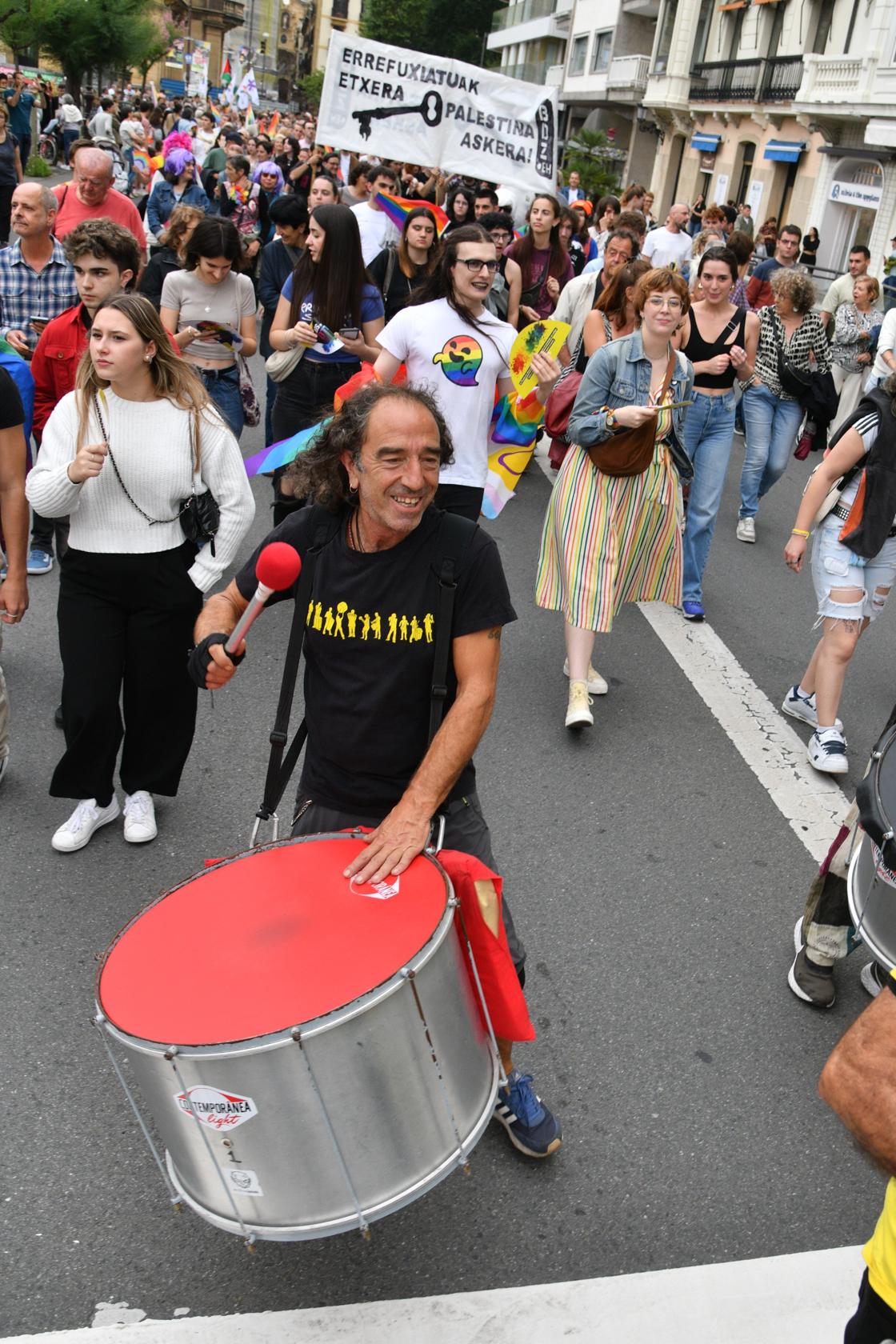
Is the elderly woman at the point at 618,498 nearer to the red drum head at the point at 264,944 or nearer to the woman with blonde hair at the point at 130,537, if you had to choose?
the woman with blonde hair at the point at 130,537

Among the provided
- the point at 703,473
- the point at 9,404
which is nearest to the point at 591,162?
the point at 703,473

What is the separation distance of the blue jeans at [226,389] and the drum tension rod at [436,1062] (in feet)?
16.5

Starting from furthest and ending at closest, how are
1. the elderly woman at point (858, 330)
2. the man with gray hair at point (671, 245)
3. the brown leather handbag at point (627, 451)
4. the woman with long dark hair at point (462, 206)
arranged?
1. the man with gray hair at point (671, 245)
2. the elderly woman at point (858, 330)
3. the woman with long dark hair at point (462, 206)
4. the brown leather handbag at point (627, 451)

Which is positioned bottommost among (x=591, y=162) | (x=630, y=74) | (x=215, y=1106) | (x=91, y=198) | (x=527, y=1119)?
(x=527, y=1119)

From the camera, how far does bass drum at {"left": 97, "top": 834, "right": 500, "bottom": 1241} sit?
1.96m

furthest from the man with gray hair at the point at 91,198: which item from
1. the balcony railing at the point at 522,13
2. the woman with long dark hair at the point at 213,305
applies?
the balcony railing at the point at 522,13

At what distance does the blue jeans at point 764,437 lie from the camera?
324 inches

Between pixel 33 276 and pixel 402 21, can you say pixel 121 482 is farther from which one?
pixel 402 21

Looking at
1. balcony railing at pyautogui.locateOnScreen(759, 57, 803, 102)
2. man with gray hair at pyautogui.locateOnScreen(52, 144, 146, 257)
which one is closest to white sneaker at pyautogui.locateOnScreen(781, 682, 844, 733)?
man with gray hair at pyautogui.locateOnScreen(52, 144, 146, 257)

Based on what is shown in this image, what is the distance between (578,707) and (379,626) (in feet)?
8.74

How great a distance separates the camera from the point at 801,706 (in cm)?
556

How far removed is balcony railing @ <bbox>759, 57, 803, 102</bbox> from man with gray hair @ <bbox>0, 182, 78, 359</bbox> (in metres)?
37.9

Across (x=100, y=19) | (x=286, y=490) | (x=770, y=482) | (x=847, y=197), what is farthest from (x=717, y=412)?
(x=100, y=19)

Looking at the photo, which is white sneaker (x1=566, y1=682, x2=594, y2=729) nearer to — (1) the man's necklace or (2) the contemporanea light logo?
(1) the man's necklace
